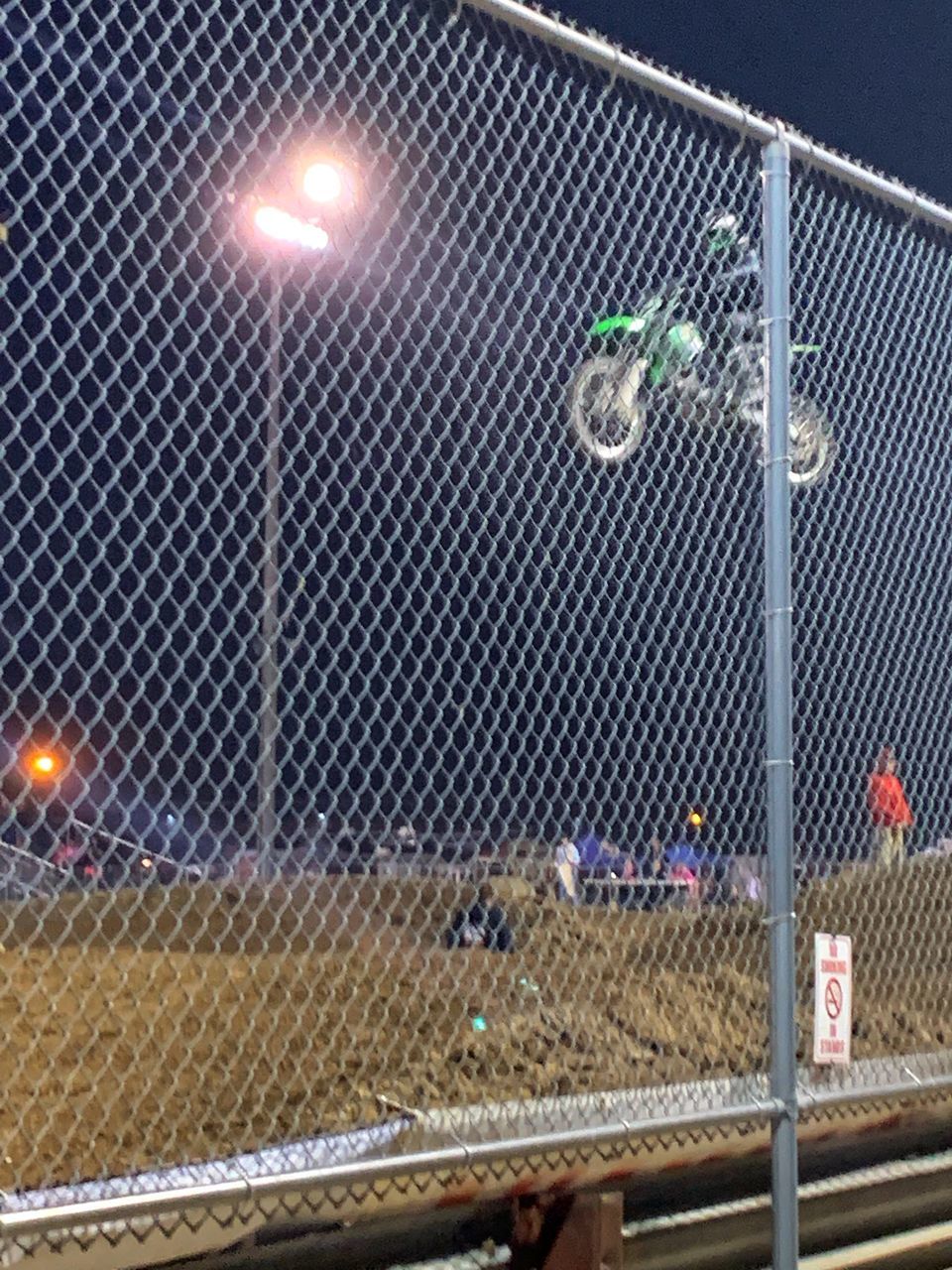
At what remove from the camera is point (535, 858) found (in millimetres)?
7711

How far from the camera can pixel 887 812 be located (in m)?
8.88

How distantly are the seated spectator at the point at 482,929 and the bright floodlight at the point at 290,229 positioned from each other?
116 inches

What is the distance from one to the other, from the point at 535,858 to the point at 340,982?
3032mm

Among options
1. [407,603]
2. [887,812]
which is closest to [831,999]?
[407,603]

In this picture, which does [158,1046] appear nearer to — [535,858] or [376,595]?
[376,595]

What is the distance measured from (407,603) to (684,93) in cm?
164

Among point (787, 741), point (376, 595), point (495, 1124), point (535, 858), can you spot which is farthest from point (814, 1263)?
point (535, 858)

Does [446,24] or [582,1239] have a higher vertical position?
[446,24]

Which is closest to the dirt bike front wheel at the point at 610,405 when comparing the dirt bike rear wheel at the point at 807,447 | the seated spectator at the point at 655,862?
the dirt bike rear wheel at the point at 807,447

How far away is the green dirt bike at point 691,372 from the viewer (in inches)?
211

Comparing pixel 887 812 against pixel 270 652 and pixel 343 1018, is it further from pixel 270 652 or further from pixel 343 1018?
pixel 270 652

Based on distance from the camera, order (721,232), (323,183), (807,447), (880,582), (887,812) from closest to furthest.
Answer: (880,582) → (721,232) → (807,447) → (323,183) → (887,812)

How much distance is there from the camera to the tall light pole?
4.45m

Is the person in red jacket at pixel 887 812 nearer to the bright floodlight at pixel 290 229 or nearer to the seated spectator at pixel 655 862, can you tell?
the seated spectator at pixel 655 862
